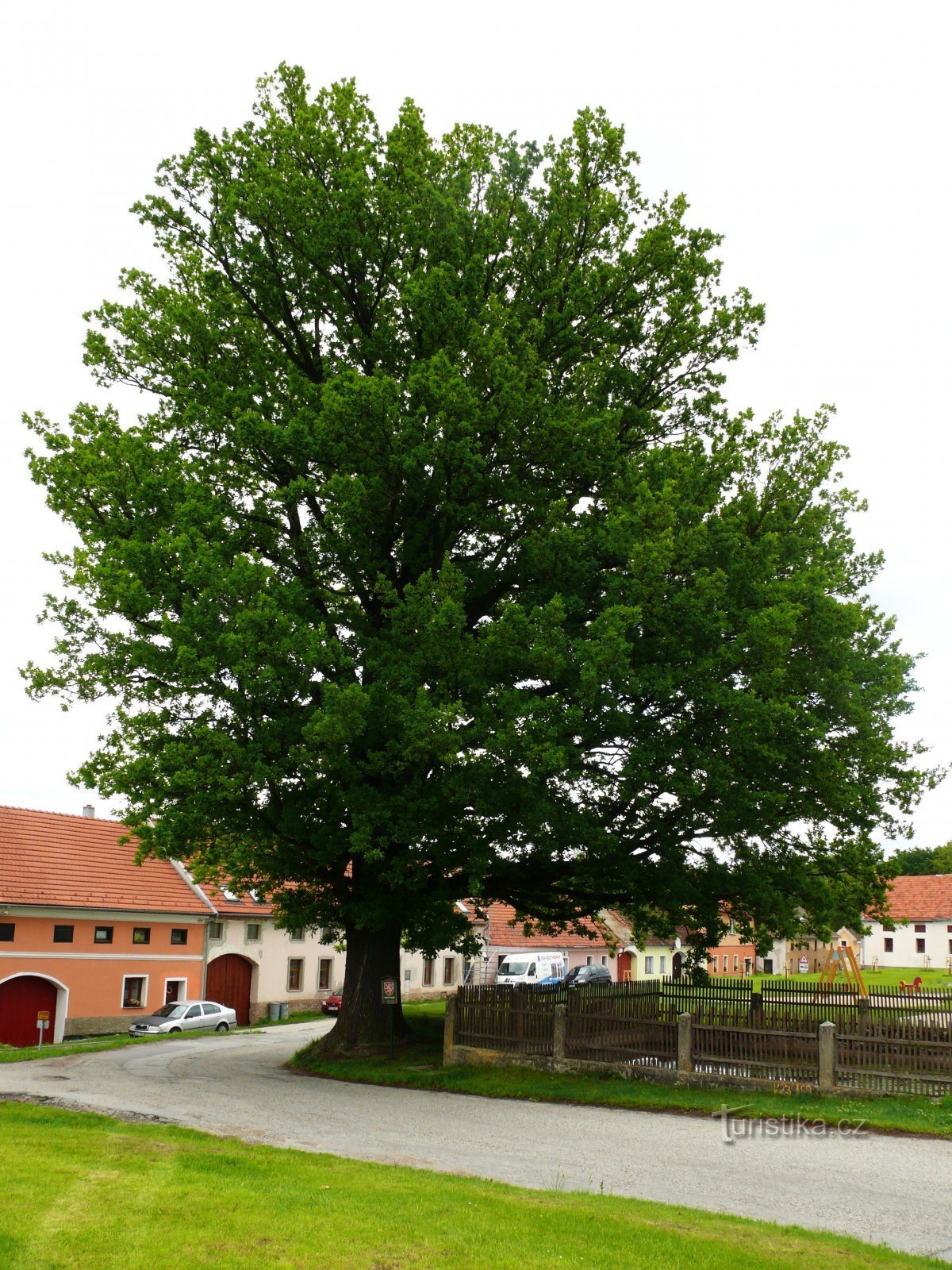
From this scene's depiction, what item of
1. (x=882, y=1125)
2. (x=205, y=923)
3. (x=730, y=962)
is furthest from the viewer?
(x=730, y=962)

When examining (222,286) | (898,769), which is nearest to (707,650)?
(898,769)

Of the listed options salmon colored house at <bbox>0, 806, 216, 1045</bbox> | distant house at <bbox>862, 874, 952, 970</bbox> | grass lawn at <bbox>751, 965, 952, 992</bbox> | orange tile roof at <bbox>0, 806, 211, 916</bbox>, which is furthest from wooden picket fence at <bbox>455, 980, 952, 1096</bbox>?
distant house at <bbox>862, 874, 952, 970</bbox>

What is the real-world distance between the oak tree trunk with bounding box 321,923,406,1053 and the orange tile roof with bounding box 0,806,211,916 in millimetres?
13162

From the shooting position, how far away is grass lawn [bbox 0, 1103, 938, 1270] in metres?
7.51

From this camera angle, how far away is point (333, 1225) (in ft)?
27.7

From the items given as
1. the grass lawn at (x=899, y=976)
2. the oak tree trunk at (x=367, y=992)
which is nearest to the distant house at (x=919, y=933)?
the grass lawn at (x=899, y=976)

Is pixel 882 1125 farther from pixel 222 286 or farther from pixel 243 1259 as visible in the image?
Answer: pixel 222 286

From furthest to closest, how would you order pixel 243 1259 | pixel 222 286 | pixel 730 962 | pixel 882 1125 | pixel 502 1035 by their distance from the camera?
pixel 730 962, pixel 222 286, pixel 502 1035, pixel 882 1125, pixel 243 1259

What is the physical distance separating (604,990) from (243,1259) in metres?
15.0

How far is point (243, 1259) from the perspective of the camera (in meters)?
7.37

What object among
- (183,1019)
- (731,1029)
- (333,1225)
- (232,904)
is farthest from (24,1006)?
(333,1225)

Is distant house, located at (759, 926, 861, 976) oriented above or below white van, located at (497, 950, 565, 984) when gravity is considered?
below

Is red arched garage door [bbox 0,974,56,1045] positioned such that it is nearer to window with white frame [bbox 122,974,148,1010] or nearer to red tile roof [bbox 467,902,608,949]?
window with white frame [bbox 122,974,148,1010]

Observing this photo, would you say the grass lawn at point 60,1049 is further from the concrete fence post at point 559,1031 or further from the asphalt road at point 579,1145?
the concrete fence post at point 559,1031
